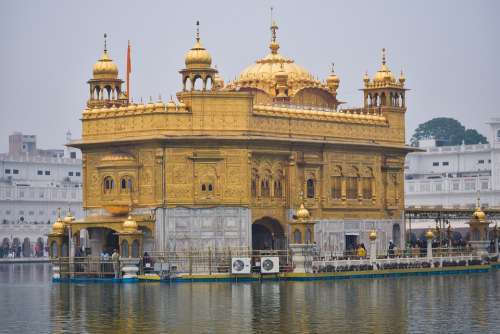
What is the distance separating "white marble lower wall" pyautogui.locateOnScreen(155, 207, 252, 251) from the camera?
67812mm

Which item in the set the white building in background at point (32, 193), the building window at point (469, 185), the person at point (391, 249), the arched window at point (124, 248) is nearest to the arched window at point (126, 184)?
the arched window at point (124, 248)

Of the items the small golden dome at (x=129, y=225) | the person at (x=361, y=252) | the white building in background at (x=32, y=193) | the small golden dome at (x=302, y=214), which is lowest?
the person at (x=361, y=252)

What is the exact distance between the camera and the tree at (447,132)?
6698 inches

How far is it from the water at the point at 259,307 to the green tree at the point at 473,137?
341ft

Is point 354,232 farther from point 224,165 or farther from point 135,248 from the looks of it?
point 135,248

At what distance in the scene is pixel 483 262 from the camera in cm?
7638

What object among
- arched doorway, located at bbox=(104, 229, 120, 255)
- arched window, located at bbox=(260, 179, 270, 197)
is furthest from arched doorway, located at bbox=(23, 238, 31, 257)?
arched window, located at bbox=(260, 179, 270, 197)

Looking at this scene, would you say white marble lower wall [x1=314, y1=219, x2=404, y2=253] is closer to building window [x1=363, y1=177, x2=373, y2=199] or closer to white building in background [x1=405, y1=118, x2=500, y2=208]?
building window [x1=363, y1=177, x2=373, y2=199]

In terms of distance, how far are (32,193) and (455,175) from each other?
3972cm

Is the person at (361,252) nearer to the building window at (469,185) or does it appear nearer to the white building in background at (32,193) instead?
the white building in background at (32,193)

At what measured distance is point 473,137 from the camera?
171 m

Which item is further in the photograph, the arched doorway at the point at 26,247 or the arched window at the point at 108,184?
the arched doorway at the point at 26,247

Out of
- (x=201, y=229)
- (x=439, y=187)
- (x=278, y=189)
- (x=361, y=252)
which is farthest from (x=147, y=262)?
(x=439, y=187)

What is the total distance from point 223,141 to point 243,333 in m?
28.4
